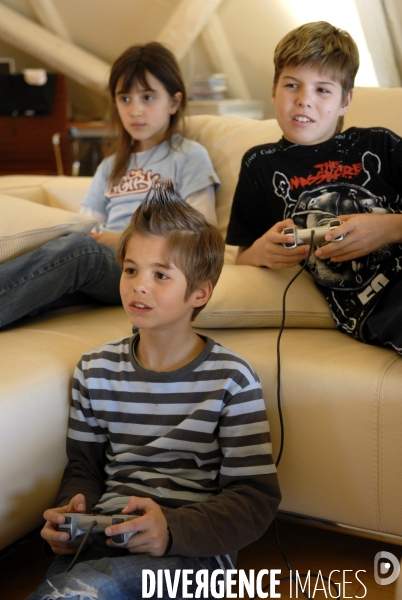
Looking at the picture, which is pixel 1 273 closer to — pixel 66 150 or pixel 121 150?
pixel 121 150

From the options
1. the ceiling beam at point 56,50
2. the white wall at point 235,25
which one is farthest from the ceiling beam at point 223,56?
the ceiling beam at point 56,50

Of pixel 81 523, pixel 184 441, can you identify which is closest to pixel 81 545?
pixel 81 523

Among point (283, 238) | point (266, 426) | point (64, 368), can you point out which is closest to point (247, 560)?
point (266, 426)

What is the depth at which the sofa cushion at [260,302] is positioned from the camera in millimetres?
1346

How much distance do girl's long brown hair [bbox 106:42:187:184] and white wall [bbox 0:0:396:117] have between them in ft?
6.44

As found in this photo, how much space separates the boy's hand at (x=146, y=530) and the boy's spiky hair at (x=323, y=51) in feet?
2.94

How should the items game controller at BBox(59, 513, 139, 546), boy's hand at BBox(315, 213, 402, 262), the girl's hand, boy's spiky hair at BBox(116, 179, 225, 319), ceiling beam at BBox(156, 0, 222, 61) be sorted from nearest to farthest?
1. game controller at BBox(59, 513, 139, 546)
2. boy's spiky hair at BBox(116, 179, 225, 319)
3. boy's hand at BBox(315, 213, 402, 262)
4. the girl's hand
5. ceiling beam at BBox(156, 0, 222, 61)

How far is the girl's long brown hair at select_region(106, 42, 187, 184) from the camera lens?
6.29 ft

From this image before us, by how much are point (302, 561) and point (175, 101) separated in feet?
4.10

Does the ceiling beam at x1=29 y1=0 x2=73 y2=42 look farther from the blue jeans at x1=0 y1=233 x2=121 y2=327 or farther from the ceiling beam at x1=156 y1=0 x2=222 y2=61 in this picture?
the blue jeans at x1=0 y1=233 x2=121 y2=327

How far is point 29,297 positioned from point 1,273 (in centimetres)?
7

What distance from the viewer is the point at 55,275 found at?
4.71ft

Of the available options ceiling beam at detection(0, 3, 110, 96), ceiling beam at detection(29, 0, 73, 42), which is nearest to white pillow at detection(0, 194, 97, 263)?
ceiling beam at detection(0, 3, 110, 96)

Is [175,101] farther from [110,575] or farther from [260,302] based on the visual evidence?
[110,575]
